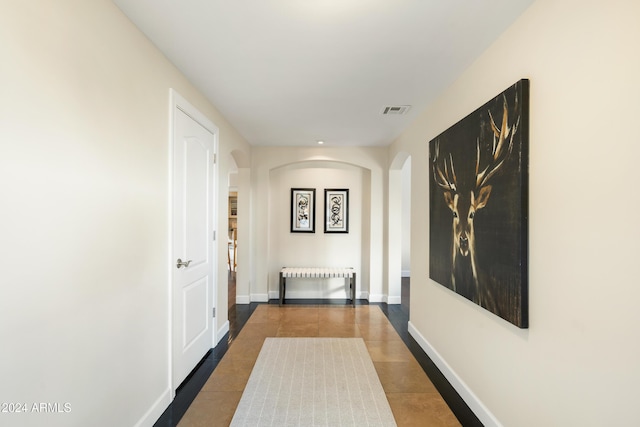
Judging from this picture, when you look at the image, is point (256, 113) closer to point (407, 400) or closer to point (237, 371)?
point (237, 371)

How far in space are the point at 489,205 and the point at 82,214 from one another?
222cm

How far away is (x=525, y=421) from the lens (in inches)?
61.7

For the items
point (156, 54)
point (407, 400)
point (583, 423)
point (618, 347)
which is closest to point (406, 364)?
point (407, 400)

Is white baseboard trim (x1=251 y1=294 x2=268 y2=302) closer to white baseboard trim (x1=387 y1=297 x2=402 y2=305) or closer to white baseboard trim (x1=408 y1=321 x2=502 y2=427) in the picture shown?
white baseboard trim (x1=387 y1=297 x2=402 y2=305)

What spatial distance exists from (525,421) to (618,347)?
2.59 ft

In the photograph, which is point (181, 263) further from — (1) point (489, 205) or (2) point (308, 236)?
(2) point (308, 236)

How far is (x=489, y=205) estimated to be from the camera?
181cm

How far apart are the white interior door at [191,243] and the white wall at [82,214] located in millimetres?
197

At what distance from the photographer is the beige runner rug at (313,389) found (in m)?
2.00

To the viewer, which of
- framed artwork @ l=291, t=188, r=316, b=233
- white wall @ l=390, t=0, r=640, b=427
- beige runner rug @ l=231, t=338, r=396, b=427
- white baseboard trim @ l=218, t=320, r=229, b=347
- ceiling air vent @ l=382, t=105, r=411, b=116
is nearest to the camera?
white wall @ l=390, t=0, r=640, b=427

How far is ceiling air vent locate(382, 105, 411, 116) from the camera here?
2.98m

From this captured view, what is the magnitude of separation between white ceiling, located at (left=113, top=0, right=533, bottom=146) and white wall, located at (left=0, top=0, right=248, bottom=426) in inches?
13.3

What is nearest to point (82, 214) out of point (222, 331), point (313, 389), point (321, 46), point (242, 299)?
point (321, 46)

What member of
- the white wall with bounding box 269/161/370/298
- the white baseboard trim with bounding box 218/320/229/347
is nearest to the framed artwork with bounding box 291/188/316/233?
the white wall with bounding box 269/161/370/298
